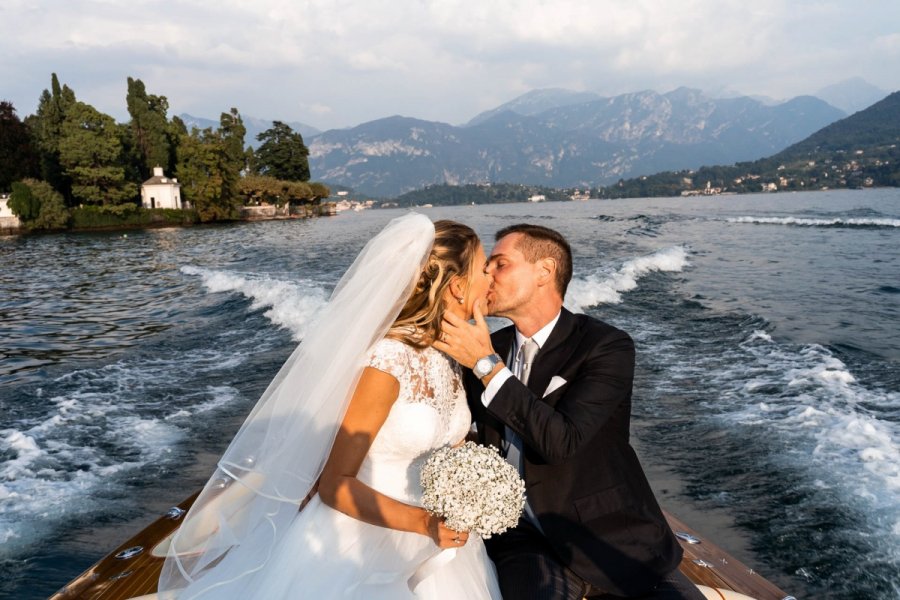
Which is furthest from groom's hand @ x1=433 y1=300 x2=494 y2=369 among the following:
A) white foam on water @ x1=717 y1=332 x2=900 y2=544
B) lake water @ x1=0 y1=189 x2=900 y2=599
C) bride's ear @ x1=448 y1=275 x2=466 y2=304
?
white foam on water @ x1=717 y1=332 x2=900 y2=544

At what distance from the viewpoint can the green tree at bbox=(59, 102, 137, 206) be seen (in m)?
71.1

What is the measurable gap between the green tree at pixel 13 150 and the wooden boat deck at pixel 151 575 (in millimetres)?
84529

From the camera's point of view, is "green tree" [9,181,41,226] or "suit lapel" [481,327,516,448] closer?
"suit lapel" [481,327,516,448]

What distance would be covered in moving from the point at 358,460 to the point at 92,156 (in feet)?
269

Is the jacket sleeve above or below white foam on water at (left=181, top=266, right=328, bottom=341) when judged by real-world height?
above

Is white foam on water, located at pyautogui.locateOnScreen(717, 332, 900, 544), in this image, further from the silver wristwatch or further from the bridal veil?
the bridal veil

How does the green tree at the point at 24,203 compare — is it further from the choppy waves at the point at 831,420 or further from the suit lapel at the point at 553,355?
the suit lapel at the point at 553,355

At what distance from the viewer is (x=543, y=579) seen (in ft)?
9.54

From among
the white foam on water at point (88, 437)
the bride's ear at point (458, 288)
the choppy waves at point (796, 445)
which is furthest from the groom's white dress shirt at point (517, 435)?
the white foam on water at point (88, 437)

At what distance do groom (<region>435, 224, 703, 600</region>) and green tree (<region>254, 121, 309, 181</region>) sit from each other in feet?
383

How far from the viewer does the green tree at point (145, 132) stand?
85.0m

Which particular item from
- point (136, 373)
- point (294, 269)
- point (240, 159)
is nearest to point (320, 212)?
point (240, 159)

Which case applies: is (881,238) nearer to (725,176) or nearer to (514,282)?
(514,282)

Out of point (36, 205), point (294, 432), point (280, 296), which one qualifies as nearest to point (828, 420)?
point (294, 432)
